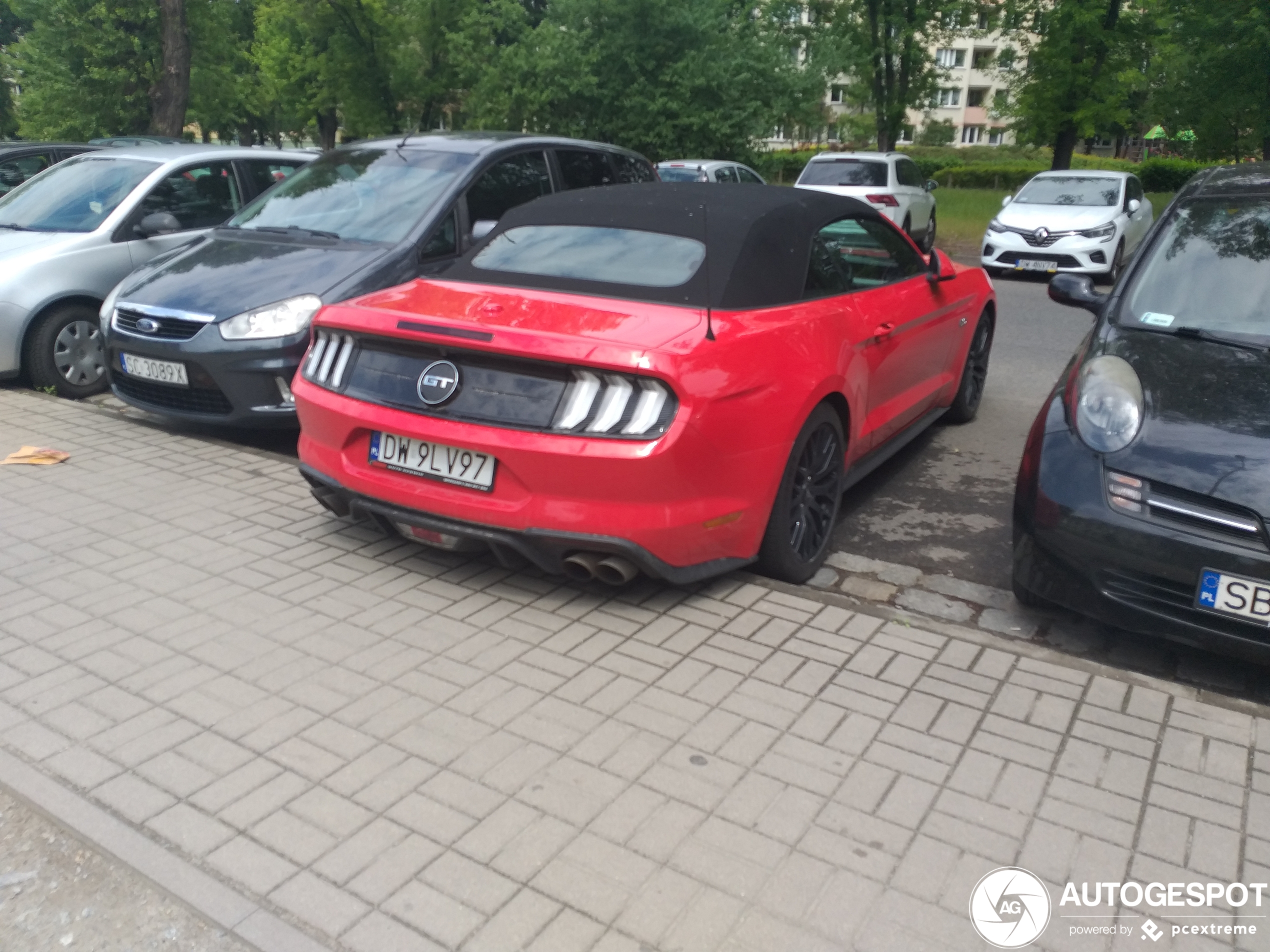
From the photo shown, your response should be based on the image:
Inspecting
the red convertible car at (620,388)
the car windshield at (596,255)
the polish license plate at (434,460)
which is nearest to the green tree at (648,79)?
the car windshield at (596,255)

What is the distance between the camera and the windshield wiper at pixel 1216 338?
13.7 ft

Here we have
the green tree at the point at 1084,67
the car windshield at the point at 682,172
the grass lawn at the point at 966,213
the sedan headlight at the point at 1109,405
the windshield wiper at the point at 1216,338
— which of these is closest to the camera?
the sedan headlight at the point at 1109,405

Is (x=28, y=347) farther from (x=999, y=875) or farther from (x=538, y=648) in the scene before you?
(x=999, y=875)

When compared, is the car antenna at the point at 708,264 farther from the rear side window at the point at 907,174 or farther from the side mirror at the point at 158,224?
the rear side window at the point at 907,174

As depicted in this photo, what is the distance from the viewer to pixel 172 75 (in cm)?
1598

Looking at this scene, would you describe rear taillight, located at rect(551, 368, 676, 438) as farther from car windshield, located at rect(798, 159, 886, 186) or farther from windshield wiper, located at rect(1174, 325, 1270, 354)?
car windshield, located at rect(798, 159, 886, 186)

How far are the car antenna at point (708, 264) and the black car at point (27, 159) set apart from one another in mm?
8352

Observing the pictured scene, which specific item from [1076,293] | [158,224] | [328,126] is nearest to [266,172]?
[158,224]

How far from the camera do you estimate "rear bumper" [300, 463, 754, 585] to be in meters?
3.78

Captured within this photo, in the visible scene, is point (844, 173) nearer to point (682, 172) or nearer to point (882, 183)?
point (882, 183)

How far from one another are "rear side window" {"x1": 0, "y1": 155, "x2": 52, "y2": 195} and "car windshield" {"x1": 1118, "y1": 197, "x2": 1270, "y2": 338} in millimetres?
10098

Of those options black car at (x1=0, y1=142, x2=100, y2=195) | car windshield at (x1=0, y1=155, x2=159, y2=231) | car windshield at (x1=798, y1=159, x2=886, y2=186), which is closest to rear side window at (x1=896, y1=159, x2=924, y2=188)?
car windshield at (x1=798, y1=159, x2=886, y2=186)

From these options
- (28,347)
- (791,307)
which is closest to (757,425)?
(791,307)

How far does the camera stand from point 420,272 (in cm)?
639
